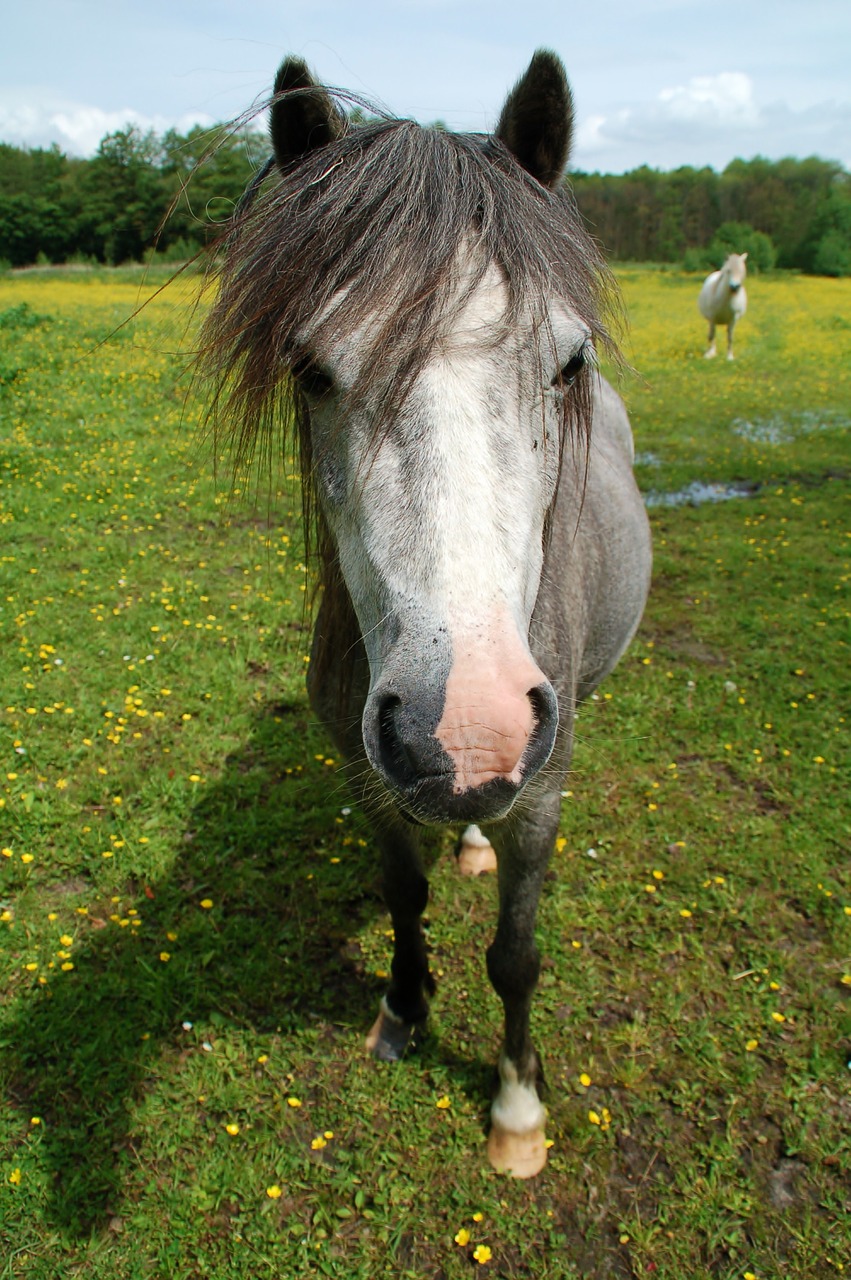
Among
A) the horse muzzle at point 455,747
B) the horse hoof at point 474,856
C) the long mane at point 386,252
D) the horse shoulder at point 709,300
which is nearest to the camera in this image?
the horse muzzle at point 455,747

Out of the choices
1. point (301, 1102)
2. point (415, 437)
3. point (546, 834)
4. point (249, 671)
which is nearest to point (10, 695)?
point (249, 671)

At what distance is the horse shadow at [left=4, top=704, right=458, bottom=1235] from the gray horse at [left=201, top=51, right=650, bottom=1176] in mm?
1380

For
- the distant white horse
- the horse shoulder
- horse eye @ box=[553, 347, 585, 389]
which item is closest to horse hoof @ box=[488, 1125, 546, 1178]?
horse eye @ box=[553, 347, 585, 389]

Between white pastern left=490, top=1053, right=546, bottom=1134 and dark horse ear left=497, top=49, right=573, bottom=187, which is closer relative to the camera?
dark horse ear left=497, top=49, right=573, bottom=187

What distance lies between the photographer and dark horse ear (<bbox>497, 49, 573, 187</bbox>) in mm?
1812

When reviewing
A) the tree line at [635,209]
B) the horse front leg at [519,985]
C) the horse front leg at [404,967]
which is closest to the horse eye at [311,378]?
the horse front leg at [519,985]

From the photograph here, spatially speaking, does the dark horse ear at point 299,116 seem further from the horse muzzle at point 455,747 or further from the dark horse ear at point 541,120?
the horse muzzle at point 455,747

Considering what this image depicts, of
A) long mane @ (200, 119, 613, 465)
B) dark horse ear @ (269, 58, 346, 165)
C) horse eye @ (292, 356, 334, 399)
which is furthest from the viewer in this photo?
dark horse ear @ (269, 58, 346, 165)

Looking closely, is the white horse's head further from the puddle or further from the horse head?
the puddle

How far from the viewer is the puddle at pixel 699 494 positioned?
8.40m

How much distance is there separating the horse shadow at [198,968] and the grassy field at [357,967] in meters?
0.01

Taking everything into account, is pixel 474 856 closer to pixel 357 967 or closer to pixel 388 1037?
pixel 357 967

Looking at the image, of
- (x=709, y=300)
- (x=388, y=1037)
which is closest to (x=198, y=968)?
(x=388, y=1037)

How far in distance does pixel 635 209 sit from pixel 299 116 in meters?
59.7
